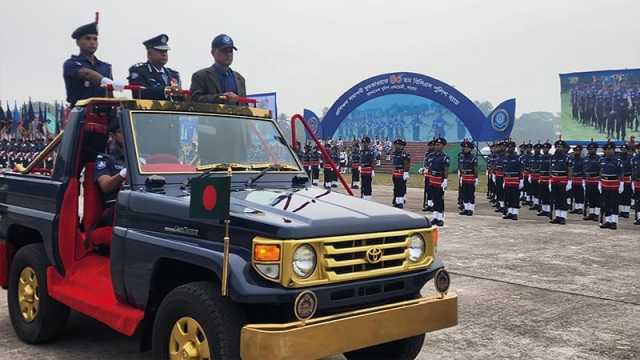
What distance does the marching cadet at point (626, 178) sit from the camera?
15.6 meters

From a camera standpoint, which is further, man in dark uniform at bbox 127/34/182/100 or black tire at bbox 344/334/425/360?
man in dark uniform at bbox 127/34/182/100

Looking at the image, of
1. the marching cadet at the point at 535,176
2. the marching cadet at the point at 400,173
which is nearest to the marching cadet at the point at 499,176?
the marching cadet at the point at 535,176

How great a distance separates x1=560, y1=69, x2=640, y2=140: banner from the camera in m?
28.9

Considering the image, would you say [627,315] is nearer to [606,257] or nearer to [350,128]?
[606,257]

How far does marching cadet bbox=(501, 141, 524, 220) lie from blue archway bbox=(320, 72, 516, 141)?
42.6 feet

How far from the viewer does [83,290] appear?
4.48m

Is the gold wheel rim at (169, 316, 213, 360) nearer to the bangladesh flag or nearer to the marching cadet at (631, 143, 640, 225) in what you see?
the bangladesh flag

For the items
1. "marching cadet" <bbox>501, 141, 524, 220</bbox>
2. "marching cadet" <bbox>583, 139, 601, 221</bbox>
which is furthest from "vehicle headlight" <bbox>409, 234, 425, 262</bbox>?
"marching cadet" <bbox>583, 139, 601, 221</bbox>

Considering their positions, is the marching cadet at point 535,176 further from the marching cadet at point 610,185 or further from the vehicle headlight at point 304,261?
the vehicle headlight at point 304,261

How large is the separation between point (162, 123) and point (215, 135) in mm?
420

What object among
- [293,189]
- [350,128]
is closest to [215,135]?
[293,189]

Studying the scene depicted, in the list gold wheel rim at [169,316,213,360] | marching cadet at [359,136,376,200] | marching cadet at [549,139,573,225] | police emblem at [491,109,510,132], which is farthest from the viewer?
police emblem at [491,109,510,132]

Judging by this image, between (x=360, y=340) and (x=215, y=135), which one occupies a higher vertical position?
(x=215, y=135)

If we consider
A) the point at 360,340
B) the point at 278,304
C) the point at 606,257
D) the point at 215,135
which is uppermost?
→ the point at 215,135
